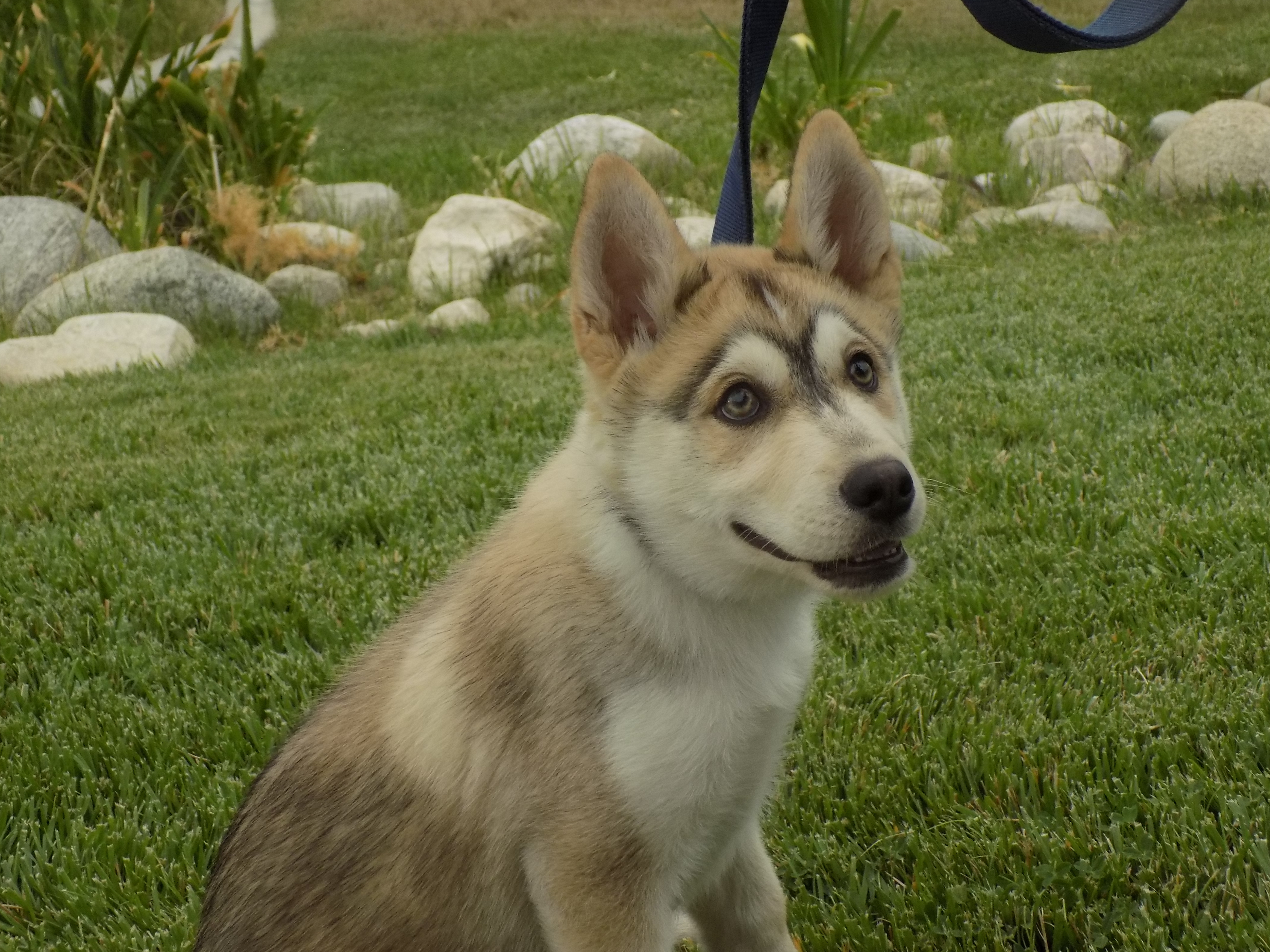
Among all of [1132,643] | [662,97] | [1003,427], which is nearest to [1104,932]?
[1132,643]

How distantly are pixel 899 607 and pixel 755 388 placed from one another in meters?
1.78

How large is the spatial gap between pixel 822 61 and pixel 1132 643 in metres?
10.1

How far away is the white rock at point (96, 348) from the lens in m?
9.18

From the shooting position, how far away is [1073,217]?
10.1 m

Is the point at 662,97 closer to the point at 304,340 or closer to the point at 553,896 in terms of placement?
the point at 304,340

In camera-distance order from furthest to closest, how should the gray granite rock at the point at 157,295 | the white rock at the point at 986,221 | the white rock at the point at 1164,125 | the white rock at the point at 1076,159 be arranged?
1. the white rock at the point at 1164,125
2. the white rock at the point at 1076,159
3. the white rock at the point at 986,221
4. the gray granite rock at the point at 157,295

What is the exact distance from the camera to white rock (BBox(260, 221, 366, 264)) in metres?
11.4

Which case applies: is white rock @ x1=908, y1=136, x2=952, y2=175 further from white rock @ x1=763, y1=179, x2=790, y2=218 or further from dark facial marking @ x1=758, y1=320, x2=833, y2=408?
dark facial marking @ x1=758, y1=320, x2=833, y2=408

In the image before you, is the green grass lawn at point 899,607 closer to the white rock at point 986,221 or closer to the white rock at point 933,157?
the white rock at point 986,221

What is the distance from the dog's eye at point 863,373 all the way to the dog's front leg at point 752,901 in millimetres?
1106

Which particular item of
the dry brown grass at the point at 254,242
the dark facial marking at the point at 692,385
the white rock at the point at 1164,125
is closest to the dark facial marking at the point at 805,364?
the dark facial marking at the point at 692,385

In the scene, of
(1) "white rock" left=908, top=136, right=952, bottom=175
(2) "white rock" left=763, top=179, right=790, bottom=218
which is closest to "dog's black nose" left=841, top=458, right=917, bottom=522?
(2) "white rock" left=763, top=179, right=790, bottom=218

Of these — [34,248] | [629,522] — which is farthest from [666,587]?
[34,248]

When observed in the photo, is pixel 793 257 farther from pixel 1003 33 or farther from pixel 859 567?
pixel 859 567
